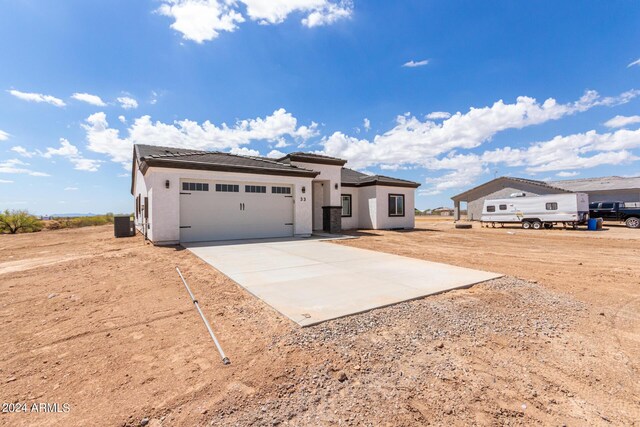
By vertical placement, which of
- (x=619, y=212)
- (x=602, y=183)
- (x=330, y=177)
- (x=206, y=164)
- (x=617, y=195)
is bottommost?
(x=619, y=212)

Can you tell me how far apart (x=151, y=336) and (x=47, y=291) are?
12.7 ft

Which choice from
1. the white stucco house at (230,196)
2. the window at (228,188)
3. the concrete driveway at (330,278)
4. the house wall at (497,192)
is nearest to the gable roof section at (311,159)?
the white stucco house at (230,196)

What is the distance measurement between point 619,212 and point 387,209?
17.1m

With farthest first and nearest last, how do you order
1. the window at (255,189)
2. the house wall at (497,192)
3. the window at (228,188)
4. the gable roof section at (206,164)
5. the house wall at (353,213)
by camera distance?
the house wall at (497,192) → the house wall at (353,213) → the window at (255,189) → the window at (228,188) → the gable roof section at (206,164)

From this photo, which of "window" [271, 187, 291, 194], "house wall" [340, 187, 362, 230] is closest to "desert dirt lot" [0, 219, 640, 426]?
"window" [271, 187, 291, 194]

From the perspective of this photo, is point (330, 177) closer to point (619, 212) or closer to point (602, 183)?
point (619, 212)

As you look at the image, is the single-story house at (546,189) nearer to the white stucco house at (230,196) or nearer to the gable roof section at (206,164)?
the white stucco house at (230,196)

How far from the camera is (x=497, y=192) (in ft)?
95.1

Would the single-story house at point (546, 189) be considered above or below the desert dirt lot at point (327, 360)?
above

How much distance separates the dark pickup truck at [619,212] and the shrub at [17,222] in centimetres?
4221

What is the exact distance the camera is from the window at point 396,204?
19578 millimetres

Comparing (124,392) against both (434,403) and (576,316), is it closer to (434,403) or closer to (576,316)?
(434,403)

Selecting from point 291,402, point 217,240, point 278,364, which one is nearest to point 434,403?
point 291,402

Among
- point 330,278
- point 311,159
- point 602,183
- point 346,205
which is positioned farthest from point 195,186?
point 602,183
